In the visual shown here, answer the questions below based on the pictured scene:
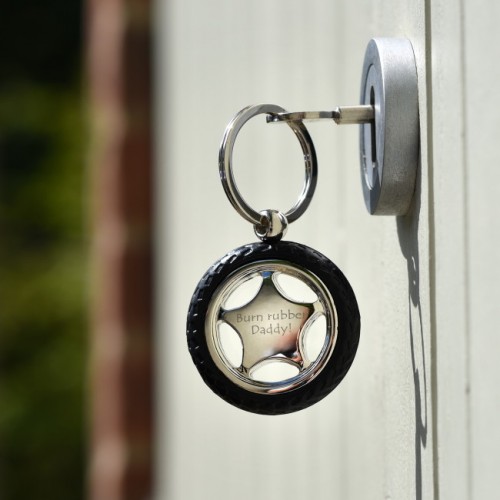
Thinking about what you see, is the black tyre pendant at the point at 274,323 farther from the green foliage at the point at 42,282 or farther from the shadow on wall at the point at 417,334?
the green foliage at the point at 42,282

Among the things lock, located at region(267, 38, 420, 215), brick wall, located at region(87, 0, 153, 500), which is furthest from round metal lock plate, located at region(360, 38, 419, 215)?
brick wall, located at region(87, 0, 153, 500)

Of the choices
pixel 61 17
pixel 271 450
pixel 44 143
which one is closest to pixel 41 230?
pixel 44 143

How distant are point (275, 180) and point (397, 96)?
0.46 meters

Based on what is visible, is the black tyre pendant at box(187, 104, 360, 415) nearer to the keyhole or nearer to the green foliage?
the keyhole

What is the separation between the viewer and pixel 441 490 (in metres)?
0.43

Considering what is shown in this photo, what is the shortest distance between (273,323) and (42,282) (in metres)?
3.59

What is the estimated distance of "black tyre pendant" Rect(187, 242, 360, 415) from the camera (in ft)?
1.42

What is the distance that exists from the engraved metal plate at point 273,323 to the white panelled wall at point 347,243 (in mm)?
49

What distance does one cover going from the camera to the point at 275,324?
0.44m

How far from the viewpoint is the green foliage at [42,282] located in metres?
3.95

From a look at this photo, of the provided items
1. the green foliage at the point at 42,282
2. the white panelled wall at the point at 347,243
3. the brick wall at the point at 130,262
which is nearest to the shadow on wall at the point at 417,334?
the white panelled wall at the point at 347,243

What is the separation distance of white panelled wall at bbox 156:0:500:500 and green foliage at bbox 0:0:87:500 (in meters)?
2.51

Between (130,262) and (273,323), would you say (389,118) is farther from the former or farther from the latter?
(130,262)

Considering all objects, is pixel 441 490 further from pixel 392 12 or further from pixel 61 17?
pixel 61 17
